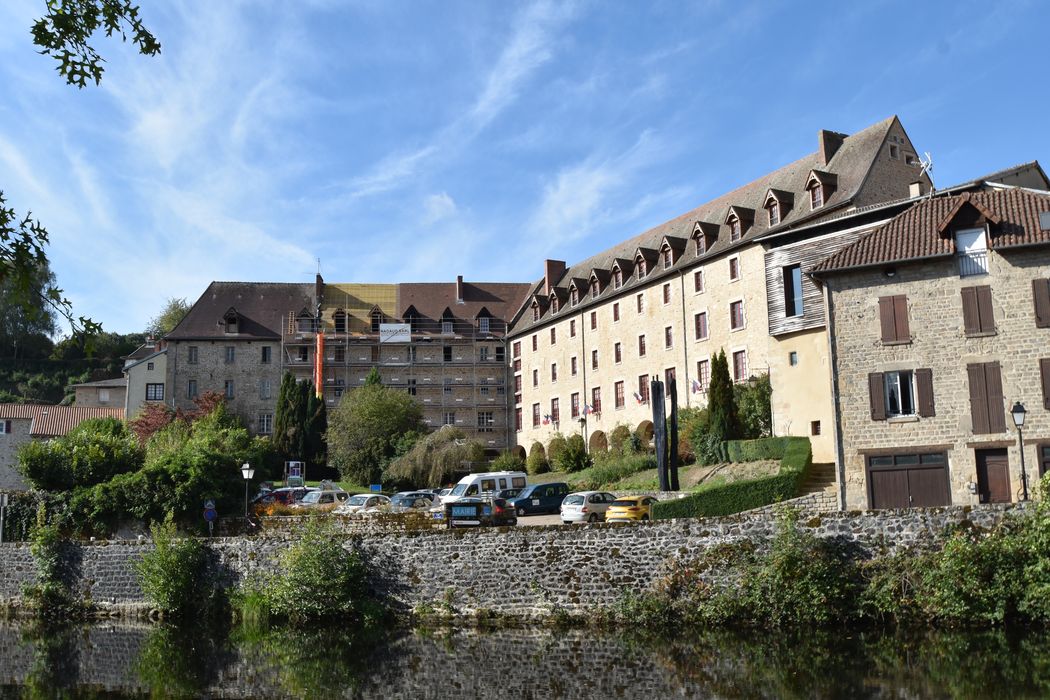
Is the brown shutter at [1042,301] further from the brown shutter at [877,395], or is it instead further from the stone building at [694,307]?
the stone building at [694,307]

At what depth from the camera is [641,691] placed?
12.7 meters

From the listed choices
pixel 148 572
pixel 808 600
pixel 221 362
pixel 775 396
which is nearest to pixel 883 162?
pixel 775 396

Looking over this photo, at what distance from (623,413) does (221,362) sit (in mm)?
29357

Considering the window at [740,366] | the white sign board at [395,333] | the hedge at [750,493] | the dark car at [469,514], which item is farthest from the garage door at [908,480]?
the white sign board at [395,333]

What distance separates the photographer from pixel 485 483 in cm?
3556

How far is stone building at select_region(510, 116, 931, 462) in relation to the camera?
38.2 m

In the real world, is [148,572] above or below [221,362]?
below

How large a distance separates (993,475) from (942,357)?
3115 mm

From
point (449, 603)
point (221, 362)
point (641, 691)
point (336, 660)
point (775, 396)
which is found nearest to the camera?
point (641, 691)

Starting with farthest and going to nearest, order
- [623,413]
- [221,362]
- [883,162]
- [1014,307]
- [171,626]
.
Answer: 1. [221,362]
2. [623,413]
3. [883,162]
4. [1014,307]
5. [171,626]

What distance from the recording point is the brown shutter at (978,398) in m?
23.3

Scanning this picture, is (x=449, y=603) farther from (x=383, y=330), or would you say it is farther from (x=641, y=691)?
(x=383, y=330)

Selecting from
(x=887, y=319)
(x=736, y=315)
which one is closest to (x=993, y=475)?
(x=887, y=319)

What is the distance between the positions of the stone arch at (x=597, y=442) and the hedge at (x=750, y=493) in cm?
1972
